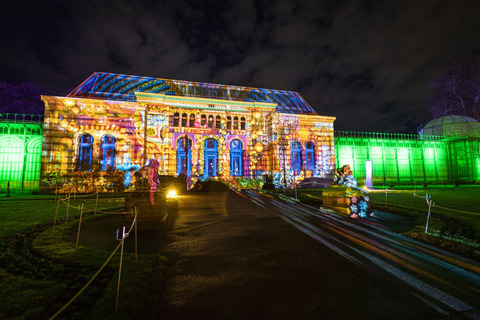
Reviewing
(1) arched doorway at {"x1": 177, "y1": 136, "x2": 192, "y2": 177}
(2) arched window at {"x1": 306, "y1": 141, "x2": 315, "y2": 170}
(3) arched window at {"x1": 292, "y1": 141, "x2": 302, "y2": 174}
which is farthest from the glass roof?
(1) arched doorway at {"x1": 177, "y1": 136, "x2": 192, "y2": 177}

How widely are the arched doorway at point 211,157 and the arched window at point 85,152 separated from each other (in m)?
11.4

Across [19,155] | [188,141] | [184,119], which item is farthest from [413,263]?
[19,155]

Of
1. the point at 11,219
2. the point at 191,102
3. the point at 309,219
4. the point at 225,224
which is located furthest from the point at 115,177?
the point at 309,219

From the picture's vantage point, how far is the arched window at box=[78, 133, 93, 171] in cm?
2072

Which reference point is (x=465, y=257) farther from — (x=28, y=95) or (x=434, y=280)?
(x=28, y=95)

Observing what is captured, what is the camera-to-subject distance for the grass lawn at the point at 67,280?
2.74 metres

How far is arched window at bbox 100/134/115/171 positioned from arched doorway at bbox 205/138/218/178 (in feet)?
30.8

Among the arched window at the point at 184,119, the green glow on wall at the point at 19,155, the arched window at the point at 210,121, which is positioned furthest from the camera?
the arched window at the point at 210,121

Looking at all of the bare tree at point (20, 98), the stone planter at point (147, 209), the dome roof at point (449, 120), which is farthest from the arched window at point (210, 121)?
the dome roof at point (449, 120)

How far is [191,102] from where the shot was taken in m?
23.8

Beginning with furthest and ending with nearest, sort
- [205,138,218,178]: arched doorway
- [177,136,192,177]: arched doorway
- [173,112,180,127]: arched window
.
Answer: [205,138,218,178]: arched doorway < [173,112,180,127]: arched window < [177,136,192,177]: arched doorway

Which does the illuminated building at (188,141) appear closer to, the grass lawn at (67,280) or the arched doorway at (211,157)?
the arched doorway at (211,157)

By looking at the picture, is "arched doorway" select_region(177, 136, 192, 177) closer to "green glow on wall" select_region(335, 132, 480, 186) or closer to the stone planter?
the stone planter

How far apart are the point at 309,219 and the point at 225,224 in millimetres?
3279
